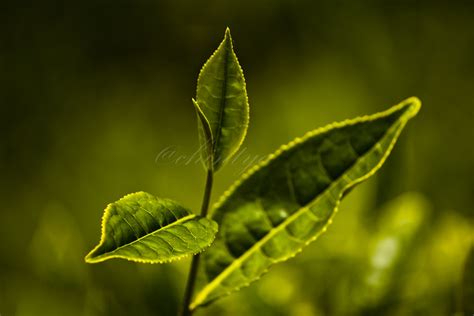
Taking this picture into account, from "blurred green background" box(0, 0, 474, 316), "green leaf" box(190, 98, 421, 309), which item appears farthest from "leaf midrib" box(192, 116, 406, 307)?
"blurred green background" box(0, 0, 474, 316)

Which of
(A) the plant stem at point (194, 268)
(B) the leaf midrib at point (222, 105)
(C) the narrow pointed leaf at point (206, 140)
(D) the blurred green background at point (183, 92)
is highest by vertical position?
(D) the blurred green background at point (183, 92)

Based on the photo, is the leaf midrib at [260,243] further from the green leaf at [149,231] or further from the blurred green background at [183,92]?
the blurred green background at [183,92]

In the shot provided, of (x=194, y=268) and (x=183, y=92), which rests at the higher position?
(x=183, y=92)

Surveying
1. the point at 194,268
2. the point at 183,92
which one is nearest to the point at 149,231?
the point at 194,268

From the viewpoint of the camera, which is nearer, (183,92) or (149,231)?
(149,231)

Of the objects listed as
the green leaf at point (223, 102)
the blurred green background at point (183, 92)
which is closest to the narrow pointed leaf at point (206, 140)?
the green leaf at point (223, 102)

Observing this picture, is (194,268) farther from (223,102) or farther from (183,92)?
(183,92)

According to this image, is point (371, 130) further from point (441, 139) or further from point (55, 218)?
point (441, 139)

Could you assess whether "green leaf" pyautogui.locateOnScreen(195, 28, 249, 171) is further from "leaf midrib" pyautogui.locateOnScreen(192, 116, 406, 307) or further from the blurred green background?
the blurred green background
